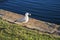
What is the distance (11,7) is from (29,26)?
6.05 m

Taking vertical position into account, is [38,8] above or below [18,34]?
above

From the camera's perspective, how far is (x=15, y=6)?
1406 cm

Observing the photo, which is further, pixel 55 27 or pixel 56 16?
pixel 56 16

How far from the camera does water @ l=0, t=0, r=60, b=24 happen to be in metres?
12.1

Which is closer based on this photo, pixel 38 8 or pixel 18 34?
pixel 18 34

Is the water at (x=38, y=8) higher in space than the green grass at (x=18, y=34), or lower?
higher

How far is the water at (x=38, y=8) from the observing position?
39.6 feet

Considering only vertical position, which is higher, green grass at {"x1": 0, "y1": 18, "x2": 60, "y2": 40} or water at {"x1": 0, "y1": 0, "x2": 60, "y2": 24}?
water at {"x1": 0, "y1": 0, "x2": 60, "y2": 24}

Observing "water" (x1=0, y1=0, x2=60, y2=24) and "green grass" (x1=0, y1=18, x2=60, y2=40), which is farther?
"water" (x1=0, y1=0, x2=60, y2=24)

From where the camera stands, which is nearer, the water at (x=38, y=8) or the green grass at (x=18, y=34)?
the green grass at (x=18, y=34)

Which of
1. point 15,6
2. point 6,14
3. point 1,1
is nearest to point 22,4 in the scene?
point 15,6

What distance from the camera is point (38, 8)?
13109 mm

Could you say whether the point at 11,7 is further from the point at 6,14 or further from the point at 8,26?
the point at 8,26

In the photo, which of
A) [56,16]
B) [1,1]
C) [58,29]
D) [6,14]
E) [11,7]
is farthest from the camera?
[1,1]
